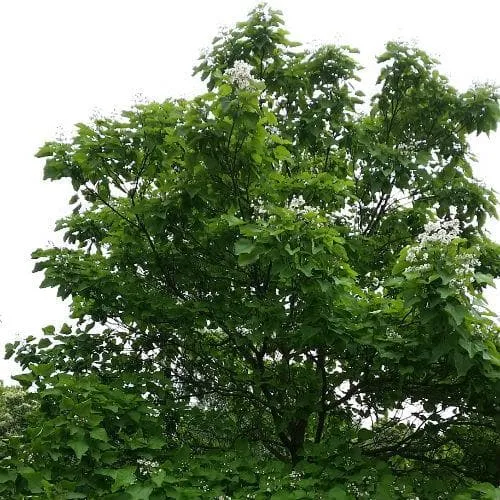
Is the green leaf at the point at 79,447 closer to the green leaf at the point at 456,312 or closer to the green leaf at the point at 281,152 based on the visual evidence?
the green leaf at the point at 456,312

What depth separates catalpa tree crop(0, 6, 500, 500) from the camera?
3566mm

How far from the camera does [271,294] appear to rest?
4477mm

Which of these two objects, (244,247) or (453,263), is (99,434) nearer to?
(244,247)

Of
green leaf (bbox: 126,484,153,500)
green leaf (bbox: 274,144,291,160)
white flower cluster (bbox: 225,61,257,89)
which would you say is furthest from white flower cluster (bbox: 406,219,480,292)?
green leaf (bbox: 126,484,153,500)

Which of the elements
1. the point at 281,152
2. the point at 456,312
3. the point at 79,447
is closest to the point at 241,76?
the point at 281,152

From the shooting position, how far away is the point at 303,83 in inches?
211

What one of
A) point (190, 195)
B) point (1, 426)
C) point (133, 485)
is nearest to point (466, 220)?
point (190, 195)

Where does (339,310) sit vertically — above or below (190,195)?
below

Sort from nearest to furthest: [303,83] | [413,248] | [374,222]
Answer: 1. [413,248]
2. [303,83]
3. [374,222]

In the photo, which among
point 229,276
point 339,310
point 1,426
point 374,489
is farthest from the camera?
point 1,426

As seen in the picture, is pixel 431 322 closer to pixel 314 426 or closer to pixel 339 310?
pixel 339 310

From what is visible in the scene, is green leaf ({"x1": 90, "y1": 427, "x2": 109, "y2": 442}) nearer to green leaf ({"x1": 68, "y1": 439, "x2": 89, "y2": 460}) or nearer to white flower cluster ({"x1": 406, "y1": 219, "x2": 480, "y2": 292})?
green leaf ({"x1": 68, "y1": 439, "x2": 89, "y2": 460})

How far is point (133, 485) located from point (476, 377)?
87.5 inches

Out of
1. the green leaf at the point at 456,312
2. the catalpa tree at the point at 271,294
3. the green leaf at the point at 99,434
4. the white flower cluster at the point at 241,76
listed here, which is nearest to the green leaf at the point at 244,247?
the catalpa tree at the point at 271,294
